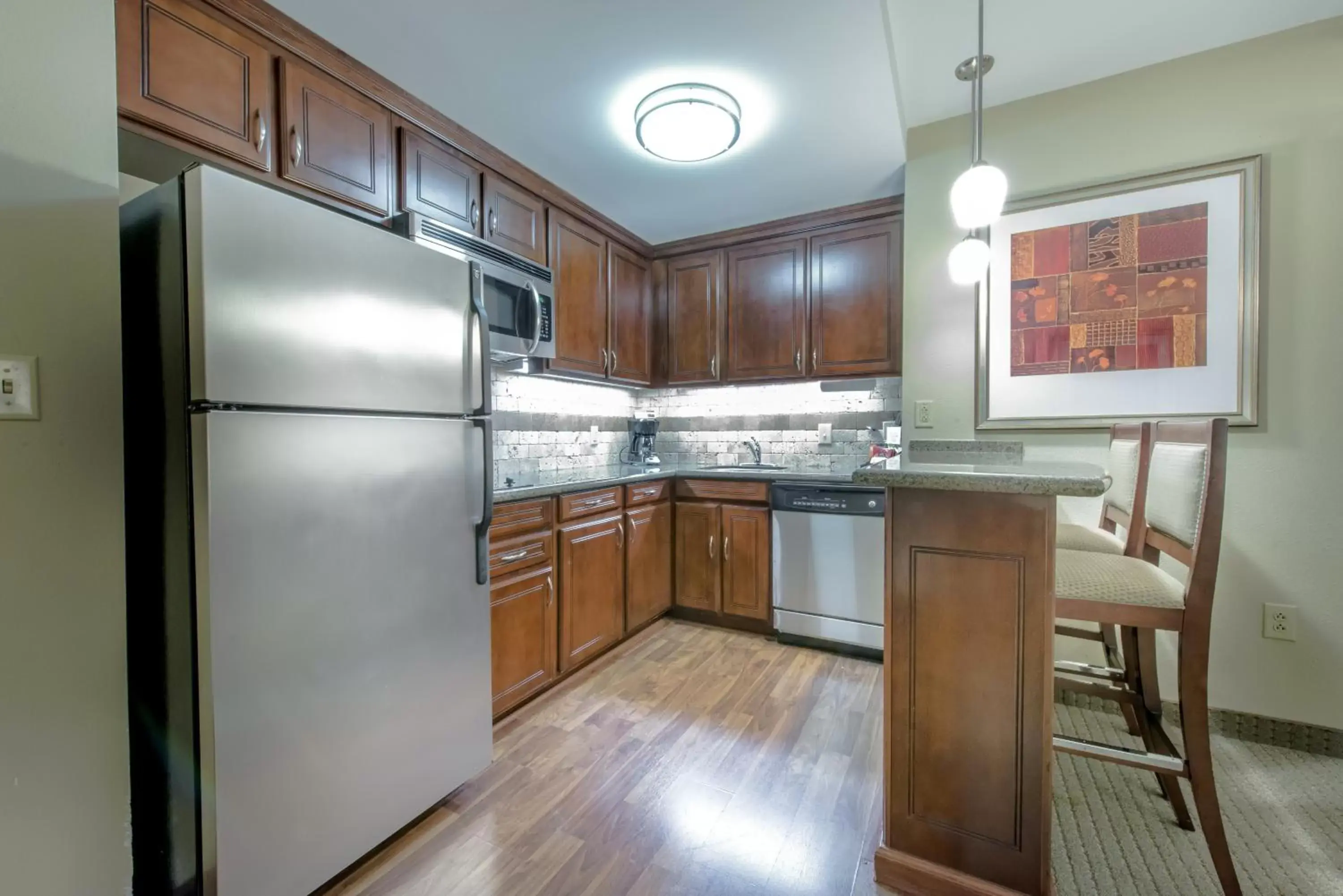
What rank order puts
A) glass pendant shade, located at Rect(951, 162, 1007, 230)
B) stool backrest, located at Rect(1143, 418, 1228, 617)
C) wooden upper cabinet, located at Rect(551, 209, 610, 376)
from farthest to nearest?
1. wooden upper cabinet, located at Rect(551, 209, 610, 376)
2. glass pendant shade, located at Rect(951, 162, 1007, 230)
3. stool backrest, located at Rect(1143, 418, 1228, 617)

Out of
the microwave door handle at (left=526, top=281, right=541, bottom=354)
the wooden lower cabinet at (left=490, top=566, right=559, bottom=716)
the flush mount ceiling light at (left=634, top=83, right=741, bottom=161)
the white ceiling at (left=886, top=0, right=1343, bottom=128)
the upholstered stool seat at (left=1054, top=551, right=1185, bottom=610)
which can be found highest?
the white ceiling at (left=886, top=0, right=1343, bottom=128)

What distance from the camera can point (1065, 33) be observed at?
183cm

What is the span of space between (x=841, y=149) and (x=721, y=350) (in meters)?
1.29

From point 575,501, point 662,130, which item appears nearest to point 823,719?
point 575,501

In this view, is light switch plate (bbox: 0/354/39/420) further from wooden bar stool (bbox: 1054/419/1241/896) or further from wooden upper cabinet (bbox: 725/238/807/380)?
wooden upper cabinet (bbox: 725/238/807/380)

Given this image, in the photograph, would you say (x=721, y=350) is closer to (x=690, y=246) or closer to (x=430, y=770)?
(x=690, y=246)

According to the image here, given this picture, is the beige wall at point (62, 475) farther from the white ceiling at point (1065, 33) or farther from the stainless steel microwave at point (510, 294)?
the white ceiling at point (1065, 33)

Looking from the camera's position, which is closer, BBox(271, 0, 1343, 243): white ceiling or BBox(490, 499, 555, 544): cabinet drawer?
BBox(271, 0, 1343, 243): white ceiling

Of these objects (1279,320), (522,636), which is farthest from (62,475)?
(1279,320)

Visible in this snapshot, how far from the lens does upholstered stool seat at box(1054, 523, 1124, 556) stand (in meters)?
1.68

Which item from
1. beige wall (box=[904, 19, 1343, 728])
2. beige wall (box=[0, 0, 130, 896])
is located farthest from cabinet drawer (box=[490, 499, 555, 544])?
beige wall (box=[904, 19, 1343, 728])

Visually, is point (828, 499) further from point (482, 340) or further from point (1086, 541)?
point (482, 340)

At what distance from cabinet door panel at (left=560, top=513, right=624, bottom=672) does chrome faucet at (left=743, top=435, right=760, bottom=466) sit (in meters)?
1.12

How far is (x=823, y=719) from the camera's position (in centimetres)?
203
